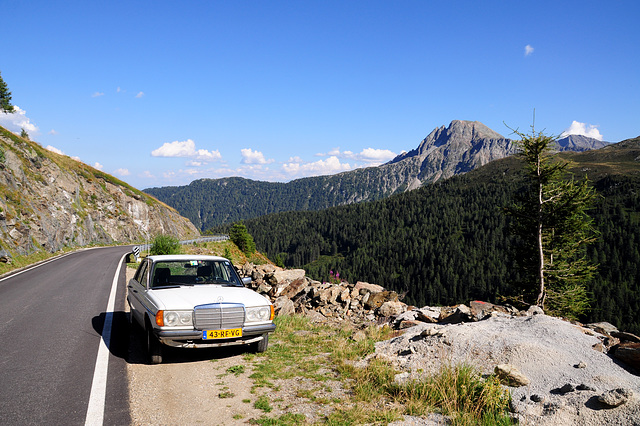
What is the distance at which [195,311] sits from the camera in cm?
611

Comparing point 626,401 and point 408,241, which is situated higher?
point 626,401

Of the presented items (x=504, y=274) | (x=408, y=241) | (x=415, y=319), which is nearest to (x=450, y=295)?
(x=504, y=274)

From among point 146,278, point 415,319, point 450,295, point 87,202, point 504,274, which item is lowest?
point 450,295

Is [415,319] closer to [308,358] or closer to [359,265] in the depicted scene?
[308,358]

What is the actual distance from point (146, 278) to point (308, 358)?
3.82 meters

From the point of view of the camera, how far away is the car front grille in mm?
6117

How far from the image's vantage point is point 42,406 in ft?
15.2

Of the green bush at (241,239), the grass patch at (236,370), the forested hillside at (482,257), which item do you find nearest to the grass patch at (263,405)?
the grass patch at (236,370)

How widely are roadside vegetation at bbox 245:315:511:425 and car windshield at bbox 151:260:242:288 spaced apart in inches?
71.0

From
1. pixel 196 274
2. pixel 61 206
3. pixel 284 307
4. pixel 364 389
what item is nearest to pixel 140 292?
pixel 196 274

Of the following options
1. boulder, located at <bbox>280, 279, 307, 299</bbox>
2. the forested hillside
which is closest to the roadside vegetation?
boulder, located at <bbox>280, 279, 307, 299</bbox>

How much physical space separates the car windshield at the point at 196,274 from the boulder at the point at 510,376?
515 cm

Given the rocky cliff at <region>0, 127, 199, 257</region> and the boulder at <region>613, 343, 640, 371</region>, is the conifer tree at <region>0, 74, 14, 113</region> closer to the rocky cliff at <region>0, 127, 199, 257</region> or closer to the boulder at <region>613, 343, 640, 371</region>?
the rocky cliff at <region>0, 127, 199, 257</region>

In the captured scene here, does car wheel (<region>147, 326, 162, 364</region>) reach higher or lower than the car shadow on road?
higher
